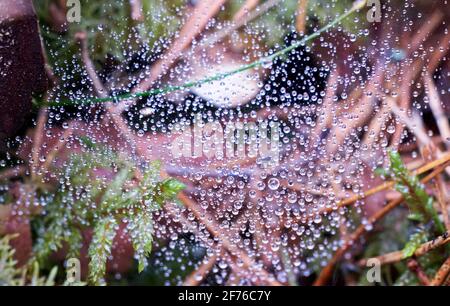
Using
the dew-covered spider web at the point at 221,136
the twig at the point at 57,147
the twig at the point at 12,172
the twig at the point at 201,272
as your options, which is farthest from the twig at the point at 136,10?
the twig at the point at 201,272

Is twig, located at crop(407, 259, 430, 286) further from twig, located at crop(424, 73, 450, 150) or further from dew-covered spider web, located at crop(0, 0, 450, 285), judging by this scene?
twig, located at crop(424, 73, 450, 150)

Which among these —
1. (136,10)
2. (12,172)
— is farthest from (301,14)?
(12,172)

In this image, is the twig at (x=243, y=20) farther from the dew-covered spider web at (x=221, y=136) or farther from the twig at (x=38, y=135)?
the twig at (x=38, y=135)

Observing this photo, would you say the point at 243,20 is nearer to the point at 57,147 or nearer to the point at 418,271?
the point at 57,147
